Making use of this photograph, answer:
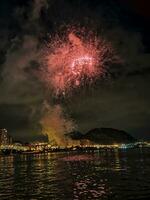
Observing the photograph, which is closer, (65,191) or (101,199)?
(101,199)

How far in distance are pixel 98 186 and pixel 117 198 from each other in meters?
13.1

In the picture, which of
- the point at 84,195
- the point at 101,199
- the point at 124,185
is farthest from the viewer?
the point at 124,185

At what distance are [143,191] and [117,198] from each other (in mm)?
5834

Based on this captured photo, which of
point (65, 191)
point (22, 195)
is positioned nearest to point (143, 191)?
point (65, 191)

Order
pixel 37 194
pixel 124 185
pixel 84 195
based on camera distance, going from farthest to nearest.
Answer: pixel 124 185 < pixel 37 194 < pixel 84 195

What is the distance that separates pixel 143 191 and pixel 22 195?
1662cm

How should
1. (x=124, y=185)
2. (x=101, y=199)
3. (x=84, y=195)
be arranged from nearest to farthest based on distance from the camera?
(x=101, y=199), (x=84, y=195), (x=124, y=185)

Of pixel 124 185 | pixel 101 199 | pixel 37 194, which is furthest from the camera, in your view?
pixel 124 185

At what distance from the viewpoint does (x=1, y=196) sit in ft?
185

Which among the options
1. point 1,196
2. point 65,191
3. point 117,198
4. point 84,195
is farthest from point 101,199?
point 1,196

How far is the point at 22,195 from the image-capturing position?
185 ft

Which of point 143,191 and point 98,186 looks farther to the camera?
point 98,186

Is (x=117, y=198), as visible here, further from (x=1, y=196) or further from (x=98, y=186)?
(x=1, y=196)

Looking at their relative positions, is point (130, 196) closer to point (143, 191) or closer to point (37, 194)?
point (143, 191)
